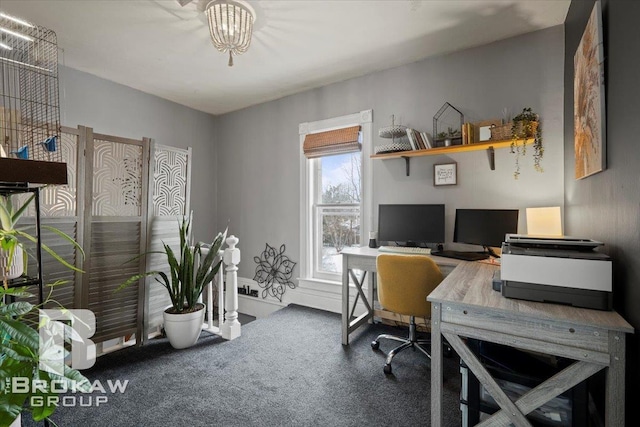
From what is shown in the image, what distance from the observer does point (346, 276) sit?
8.40 ft

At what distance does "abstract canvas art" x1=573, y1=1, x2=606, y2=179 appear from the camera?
1.36 meters

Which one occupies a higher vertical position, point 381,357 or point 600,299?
point 600,299

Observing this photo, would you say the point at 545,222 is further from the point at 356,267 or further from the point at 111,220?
the point at 111,220

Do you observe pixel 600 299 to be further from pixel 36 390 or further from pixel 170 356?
pixel 170 356

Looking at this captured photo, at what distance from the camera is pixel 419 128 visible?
9.28 feet

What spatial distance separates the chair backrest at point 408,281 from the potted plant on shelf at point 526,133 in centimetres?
119

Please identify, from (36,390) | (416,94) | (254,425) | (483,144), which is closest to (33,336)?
(36,390)

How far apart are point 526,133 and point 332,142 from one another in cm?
174

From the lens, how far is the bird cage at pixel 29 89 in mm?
2115

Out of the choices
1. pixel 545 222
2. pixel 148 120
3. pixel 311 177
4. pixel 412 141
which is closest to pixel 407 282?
pixel 545 222

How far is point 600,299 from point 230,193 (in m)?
3.93

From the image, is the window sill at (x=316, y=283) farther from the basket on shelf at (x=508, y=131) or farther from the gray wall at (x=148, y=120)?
the basket on shelf at (x=508, y=131)

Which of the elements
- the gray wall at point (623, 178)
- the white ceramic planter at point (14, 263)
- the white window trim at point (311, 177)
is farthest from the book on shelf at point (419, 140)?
the white ceramic planter at point (14, 263)

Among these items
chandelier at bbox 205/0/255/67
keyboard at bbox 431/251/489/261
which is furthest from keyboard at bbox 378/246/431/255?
chandelier at bbox 205/0/255/67
